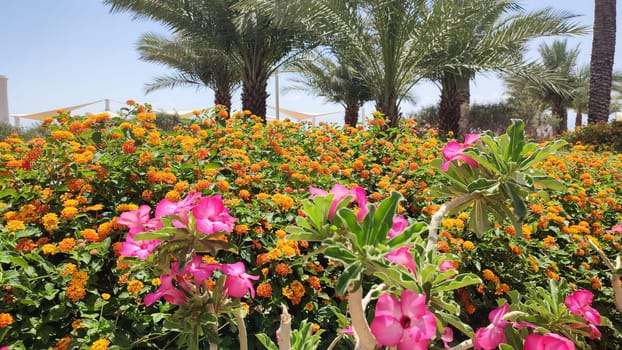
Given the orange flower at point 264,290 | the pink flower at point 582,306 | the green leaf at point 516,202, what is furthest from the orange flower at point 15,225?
the pink flower at point 582,306

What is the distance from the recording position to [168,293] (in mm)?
902

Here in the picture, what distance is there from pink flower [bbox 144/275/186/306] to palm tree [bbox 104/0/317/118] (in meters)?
6.90

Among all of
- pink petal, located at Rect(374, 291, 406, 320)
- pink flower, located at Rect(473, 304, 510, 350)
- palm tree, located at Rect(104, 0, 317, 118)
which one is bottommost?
pink flower, located at Rect(473, 304, 510, 350)

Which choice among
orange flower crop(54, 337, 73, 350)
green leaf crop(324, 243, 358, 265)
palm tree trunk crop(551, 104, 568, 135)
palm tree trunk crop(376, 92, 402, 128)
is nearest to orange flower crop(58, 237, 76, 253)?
orange flower crop(54, 337, 73, 350)

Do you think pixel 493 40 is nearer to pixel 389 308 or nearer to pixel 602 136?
pixel 602 136

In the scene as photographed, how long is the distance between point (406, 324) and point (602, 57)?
1066 cm

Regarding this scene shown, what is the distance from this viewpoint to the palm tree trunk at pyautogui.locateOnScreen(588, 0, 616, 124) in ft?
28.9

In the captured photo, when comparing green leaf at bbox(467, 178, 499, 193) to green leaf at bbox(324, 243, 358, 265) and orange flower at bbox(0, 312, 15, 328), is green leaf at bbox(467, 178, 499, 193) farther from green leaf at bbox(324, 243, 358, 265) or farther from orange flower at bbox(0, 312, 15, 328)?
orange flower at bbox(0, 312, 15, 328)

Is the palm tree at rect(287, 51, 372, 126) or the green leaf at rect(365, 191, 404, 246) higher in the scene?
the palm tree at rect(287, 51, 372, 126)

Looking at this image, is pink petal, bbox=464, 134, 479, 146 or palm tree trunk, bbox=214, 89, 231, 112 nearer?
pink petal, bbox=464, 134, 479, 146

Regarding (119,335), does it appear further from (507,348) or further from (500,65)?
(500,65)

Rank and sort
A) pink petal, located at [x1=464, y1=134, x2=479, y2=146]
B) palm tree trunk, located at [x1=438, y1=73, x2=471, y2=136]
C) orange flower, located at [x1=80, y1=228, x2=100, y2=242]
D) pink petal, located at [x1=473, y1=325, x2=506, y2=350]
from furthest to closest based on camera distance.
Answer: palm tree trunk, located at [x1=438, y1=73, x2=471, y2=136]
orange flower, located at [x1=80, y1=228, x2=100, y2=242]
pink petal, located at [x1=464, y1=134, x2=479, y2=146]
pink petal, located at [x1=473, y1=325, x2=506, y2=350]

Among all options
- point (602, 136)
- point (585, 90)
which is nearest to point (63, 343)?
point (602, 136)

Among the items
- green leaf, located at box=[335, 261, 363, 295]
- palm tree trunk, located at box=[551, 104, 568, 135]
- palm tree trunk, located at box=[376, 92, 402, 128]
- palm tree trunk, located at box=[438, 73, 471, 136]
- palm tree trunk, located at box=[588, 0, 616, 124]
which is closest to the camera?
green leaf, located at box=[335, 261, 363, 295]
